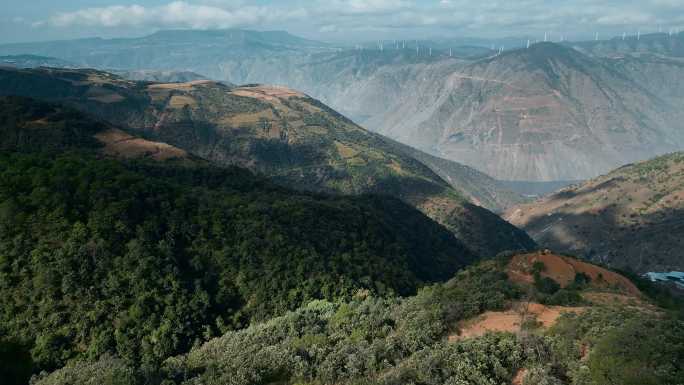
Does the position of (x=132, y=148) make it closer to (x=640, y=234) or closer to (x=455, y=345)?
(x=455, y=345)

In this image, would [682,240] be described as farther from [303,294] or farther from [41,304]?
[41,304]

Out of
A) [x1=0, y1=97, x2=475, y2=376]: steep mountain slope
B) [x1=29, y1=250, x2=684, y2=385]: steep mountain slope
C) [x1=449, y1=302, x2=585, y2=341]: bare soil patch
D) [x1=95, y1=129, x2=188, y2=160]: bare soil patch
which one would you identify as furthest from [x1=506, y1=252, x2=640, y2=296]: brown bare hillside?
[x1=95, y1=129, x2=188, y2=160]: bare soil patch

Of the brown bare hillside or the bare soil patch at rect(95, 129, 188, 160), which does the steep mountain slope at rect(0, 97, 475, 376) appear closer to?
the brown bare hillside

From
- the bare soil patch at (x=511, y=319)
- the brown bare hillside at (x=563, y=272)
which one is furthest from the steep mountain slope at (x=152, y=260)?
the bare soil patch at (x=511, y=319)

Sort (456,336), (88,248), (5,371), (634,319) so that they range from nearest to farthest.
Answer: (634,319), (456,336), (5,371), (88,248)

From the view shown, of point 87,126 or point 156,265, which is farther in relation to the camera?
point 87,126

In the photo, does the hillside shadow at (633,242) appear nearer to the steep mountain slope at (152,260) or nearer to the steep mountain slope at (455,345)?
the steep mountain slope at (152,260)

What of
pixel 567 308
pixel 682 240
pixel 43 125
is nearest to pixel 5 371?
pixel 567 308
